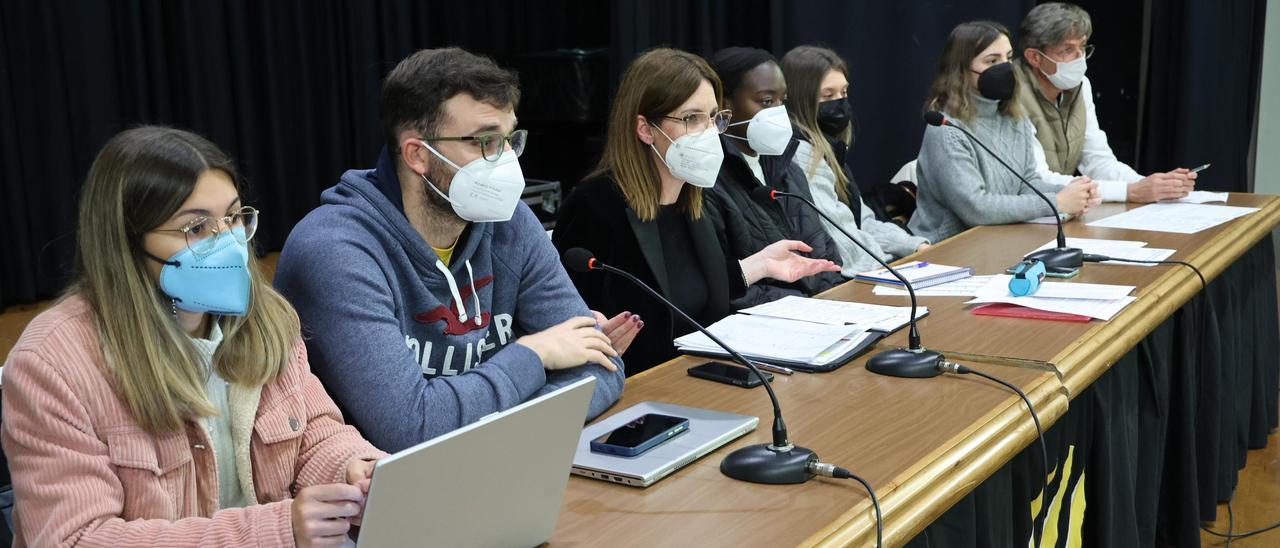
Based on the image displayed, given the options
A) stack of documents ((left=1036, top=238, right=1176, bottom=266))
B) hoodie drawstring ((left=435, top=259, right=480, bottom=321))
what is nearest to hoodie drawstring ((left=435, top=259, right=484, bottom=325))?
hoodie drawstring ((left=435, top=259, right=480, bottom=321))

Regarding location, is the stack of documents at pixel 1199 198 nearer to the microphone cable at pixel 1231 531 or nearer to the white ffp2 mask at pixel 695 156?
the microphone cable at pixel 1231 531

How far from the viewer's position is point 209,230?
1.45 m

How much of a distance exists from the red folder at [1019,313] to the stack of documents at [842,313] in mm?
116

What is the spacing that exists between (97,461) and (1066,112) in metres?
3.37

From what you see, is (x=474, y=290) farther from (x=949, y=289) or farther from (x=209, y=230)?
(x=949, y=289)

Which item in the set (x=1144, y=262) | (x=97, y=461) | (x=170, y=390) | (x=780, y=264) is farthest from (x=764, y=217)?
(x=97, y=461)

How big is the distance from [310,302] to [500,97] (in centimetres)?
45

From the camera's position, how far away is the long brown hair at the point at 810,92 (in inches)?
137

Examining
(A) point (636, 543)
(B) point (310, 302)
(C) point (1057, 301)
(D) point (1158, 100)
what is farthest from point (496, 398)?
(D) point (1158, 100)

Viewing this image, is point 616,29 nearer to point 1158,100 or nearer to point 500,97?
point 1158,100

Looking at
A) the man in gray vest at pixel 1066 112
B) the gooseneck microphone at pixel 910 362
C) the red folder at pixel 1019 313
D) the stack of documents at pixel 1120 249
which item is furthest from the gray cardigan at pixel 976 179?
the gooseneck microphone at pixel 910 362

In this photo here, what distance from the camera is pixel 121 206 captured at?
1391mm

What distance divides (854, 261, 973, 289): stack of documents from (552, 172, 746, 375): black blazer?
0.46 m

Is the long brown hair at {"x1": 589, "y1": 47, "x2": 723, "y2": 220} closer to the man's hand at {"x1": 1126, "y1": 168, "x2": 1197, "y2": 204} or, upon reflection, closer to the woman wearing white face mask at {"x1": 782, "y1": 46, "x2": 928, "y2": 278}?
the woman wearing white face mask at {"x1": 782, "y1": 46, "x2": 928, "y2": 278}
